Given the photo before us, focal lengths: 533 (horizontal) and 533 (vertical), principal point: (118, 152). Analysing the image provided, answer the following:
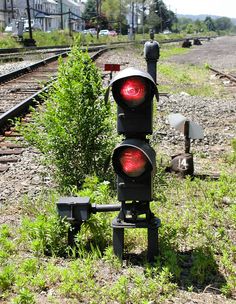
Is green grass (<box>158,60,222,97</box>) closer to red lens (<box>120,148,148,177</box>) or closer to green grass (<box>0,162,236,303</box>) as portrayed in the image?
green grass (<box>0,162,236,303</box>)

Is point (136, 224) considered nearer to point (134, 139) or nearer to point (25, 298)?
point (134, 139)

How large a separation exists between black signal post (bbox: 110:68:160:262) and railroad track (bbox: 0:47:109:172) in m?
2.80

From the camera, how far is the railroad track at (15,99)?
686 centimetres

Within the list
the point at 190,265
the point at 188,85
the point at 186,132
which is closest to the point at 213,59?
the point at 188,85

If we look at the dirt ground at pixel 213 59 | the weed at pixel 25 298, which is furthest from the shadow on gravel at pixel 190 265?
the dirt ground at pixel 213 59

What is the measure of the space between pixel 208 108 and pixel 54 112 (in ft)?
20.4

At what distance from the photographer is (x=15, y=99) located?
1205cm

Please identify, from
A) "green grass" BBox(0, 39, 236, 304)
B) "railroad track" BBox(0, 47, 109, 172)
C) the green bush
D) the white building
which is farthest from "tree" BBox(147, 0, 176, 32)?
"green grass" BBox(0, 39, 236, 304)

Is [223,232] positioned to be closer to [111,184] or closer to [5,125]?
[111,184]

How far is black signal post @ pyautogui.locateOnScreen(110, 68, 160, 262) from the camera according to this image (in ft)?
10.4

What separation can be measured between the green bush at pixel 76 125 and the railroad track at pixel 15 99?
88 centimetres

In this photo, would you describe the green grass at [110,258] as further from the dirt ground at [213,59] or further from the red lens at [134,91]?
the dirt ground at [213,59]

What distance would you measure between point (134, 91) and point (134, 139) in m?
0.29

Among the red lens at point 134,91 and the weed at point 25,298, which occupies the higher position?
the red lens at point 134,91
